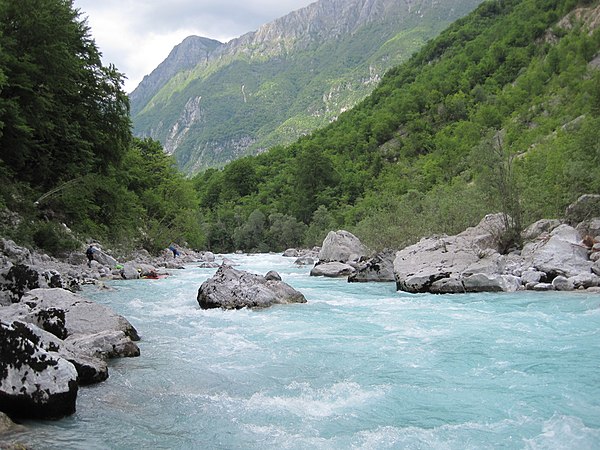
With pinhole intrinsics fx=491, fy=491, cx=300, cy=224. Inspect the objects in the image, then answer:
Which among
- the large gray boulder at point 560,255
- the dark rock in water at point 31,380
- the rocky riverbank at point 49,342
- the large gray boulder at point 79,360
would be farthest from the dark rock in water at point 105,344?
the large gray boulder at point 560,255

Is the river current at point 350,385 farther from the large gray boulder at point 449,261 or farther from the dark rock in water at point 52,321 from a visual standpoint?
the large gray boulder at point 449,261

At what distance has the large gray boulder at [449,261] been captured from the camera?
16.2 meters

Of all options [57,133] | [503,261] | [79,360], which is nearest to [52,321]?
[79,360]

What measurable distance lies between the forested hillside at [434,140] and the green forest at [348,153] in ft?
0.69

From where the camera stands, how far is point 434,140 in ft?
194

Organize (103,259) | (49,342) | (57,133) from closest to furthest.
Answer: (49,342) → (57,133) → (103,259)

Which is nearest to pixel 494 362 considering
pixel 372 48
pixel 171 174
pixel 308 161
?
pixel 171 174

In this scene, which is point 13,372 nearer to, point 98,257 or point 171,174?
point 98,257

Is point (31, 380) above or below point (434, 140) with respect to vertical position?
below

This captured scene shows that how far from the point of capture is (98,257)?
23688 mm

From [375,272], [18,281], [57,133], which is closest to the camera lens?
[18,281]

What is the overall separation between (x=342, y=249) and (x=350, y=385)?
74.6 ft

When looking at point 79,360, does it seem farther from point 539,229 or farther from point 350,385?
point 539,229

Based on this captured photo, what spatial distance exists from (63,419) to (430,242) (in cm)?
1650
